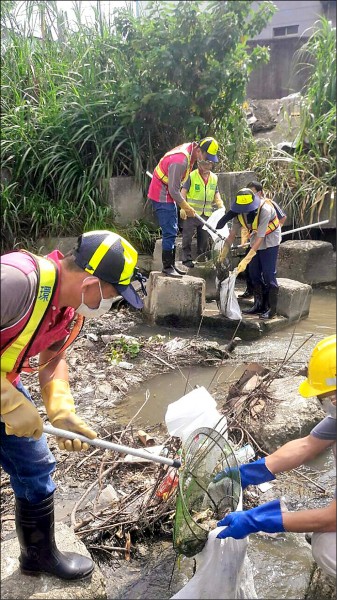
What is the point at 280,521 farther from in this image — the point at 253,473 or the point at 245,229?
the point at 245,229

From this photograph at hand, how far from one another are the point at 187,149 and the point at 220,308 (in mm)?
1851

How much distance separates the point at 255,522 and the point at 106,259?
119 cm

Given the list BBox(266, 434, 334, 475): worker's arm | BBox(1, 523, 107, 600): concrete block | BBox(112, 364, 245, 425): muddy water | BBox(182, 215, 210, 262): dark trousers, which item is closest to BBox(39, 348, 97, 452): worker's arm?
BBox(1, 523, 107, 600): concrete block

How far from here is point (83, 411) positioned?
419 centimetres

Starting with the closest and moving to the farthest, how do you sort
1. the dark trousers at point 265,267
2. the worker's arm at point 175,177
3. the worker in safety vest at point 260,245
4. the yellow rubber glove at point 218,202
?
the worker in safety vest at point 260,245 → the worker's arm at point 175,177 → the dark trousers at point 265,267 → the yellow rubber glove at point 218,202

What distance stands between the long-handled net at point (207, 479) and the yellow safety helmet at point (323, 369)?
22.8 inches

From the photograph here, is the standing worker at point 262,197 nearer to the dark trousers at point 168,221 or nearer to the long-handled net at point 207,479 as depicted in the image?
the dark trousers at point 168,221

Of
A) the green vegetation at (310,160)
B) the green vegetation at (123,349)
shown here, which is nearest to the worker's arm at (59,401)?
the green vegetation at (123,349)

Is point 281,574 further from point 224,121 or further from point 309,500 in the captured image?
point 224,121

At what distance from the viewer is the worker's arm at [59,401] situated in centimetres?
226

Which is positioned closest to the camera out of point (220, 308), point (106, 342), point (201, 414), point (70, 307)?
point (70, 307)

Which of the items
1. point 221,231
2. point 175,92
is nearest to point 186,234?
point 221,231

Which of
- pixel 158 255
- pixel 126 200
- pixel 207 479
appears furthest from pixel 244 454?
pixel 126 200

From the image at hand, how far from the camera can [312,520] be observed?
2.13m
